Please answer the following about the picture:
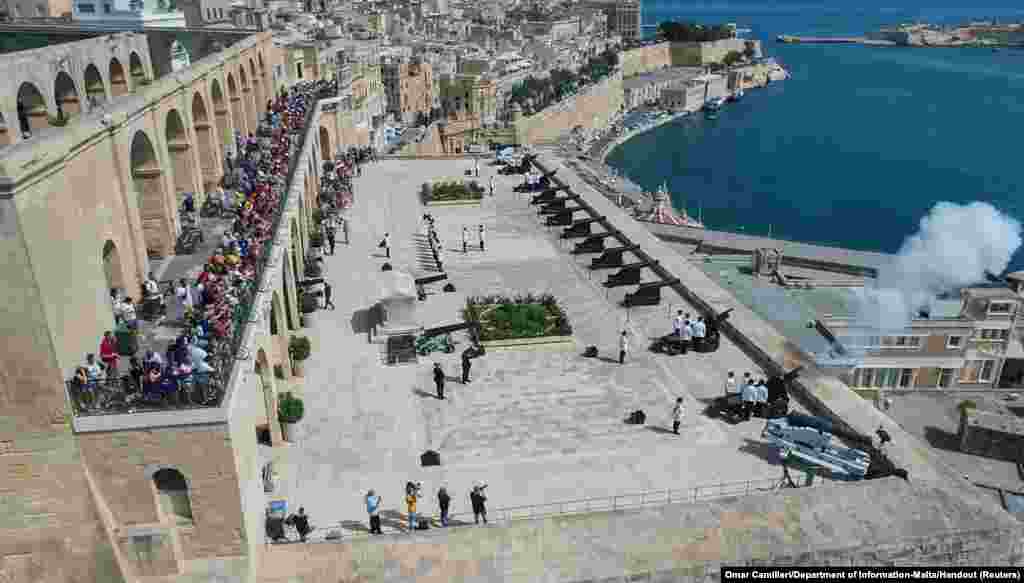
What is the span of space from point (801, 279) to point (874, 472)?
22898 mm

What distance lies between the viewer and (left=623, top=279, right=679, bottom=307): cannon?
70.2 feet

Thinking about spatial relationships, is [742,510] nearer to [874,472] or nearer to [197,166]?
[874,472]

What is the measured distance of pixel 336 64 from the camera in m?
60.2

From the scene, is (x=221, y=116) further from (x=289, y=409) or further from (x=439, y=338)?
(x=289, y=409)

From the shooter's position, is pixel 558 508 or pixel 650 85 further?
pixel 650 85

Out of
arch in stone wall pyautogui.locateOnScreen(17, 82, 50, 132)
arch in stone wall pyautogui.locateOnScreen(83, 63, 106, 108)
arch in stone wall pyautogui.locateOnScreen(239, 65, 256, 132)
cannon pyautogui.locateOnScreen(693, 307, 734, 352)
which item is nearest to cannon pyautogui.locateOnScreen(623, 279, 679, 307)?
cannon pyautogui.locateOnScreen(693, 307, 734, 352)

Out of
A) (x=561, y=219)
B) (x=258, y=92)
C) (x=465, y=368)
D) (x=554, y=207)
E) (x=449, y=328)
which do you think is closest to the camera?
(x=465, y=368)

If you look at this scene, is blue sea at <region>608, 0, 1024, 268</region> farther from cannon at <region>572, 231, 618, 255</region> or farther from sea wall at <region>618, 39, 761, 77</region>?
cannon at <region>572, 231, 618, 255</region>

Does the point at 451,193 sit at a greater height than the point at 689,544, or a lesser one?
greater

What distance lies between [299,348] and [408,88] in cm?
7576

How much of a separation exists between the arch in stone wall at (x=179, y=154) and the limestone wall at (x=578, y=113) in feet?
196

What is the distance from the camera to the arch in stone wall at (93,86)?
29109mm

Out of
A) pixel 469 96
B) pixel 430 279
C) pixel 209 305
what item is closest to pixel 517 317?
pixel 430 279

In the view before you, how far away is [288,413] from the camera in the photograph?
50.1 feet
